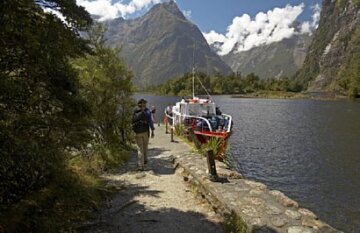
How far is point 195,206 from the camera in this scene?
1057cm

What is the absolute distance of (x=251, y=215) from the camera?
28.1ft

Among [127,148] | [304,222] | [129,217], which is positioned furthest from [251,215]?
[127,148]

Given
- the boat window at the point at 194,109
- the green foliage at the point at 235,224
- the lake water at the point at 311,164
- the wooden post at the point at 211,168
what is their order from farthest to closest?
1. the boat window at the point at 194,109
2. the lake water at the point at 311,164
3. the wooden post at the point at 211,168
4. the green foliage at the point at 235,224

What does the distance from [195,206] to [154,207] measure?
3.77 ft

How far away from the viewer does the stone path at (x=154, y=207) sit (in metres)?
8.94

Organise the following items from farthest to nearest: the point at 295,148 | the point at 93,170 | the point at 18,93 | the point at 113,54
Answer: the point at 295,148
the point at 113,54
the point at 93,170
the point at 18,93

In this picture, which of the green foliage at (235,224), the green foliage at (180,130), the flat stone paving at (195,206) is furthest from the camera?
Result: the green foliage at (180,130)

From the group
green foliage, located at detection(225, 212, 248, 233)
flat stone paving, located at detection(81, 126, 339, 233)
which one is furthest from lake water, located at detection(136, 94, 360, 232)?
green foliage, located at detection(225, 212, 248, 233)

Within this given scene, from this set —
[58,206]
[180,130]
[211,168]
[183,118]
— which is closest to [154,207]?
[211,168]

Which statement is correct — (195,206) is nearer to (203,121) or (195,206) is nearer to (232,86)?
(203,121)

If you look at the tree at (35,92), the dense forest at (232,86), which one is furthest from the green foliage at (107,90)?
the dense forest at (232,86)

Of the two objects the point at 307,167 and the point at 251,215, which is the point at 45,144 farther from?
the point at 307,167

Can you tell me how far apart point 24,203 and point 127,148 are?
1297cm

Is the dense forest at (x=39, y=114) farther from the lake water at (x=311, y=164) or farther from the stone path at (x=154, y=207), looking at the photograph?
the lake water at (x=311, y=164)
